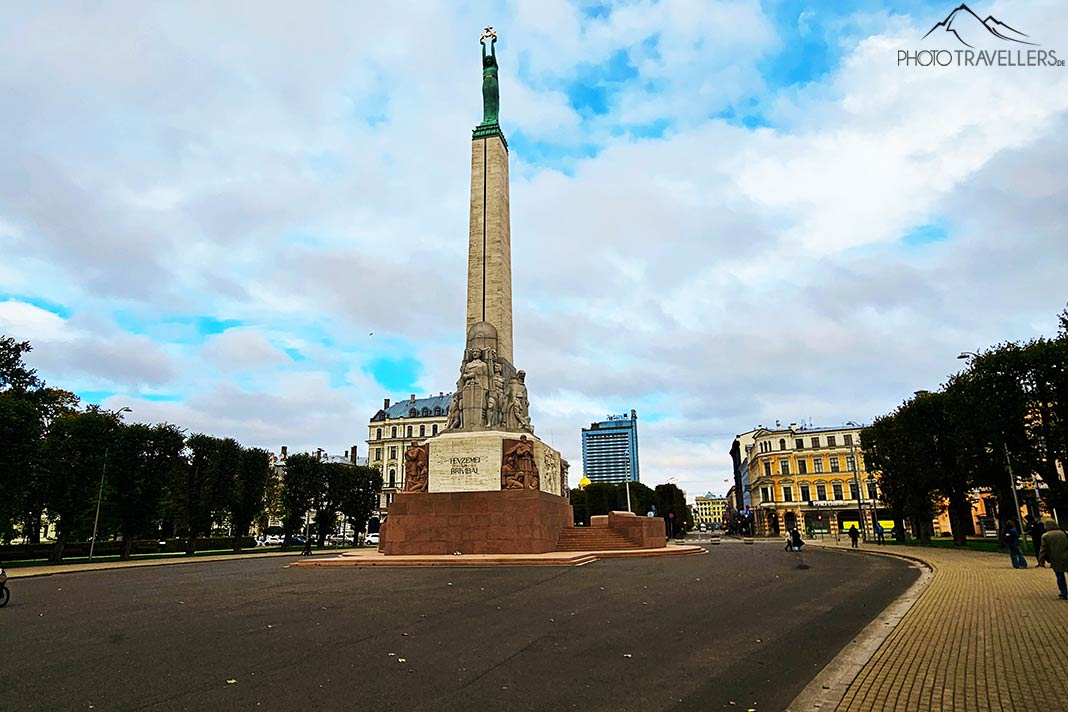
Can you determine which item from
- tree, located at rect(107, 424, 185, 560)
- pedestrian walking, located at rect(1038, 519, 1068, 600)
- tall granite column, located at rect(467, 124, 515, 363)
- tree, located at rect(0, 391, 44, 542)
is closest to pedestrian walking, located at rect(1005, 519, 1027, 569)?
pedestrian walking, located at rect(1038, 519, 1068, 600)

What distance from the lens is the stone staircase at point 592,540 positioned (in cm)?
2791

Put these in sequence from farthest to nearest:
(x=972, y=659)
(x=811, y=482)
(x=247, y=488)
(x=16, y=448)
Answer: (x=811, y=482), (x=247, y=488), (x=16, y=448), (x=972, y=659)

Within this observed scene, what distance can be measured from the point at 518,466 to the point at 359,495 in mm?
45526

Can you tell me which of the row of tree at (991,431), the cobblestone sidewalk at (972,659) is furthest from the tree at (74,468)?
the row of tree at (991,431)

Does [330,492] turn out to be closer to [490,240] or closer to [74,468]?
[74,468]

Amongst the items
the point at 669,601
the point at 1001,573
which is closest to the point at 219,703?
the point at 669,601

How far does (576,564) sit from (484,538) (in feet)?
15.7

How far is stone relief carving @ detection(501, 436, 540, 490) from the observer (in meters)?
26.5

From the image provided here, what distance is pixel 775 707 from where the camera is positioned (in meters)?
6.27

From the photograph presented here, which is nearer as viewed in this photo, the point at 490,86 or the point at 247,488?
the point at 490,86

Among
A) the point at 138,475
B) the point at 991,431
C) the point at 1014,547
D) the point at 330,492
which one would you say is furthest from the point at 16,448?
the point at 991,431

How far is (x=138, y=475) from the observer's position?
4575 cm

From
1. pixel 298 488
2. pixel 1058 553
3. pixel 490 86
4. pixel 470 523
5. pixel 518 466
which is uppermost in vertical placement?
pixel 490 86

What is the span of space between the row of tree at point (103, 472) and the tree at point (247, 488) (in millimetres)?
86
